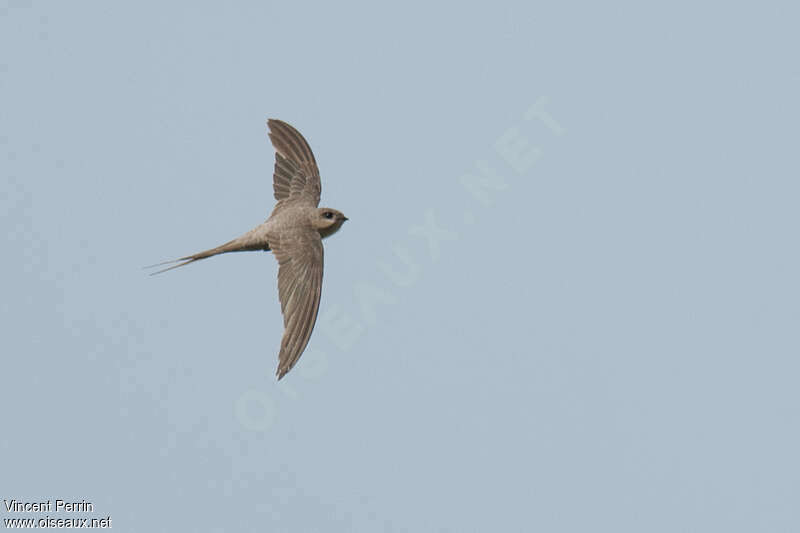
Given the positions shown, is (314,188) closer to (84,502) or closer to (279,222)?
(279,222)

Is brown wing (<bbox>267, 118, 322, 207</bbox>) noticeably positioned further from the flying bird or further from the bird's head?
the bird's head

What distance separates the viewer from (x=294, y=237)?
16703 mm

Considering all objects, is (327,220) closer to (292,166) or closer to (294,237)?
(294,237)

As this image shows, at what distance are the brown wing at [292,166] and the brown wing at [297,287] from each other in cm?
111

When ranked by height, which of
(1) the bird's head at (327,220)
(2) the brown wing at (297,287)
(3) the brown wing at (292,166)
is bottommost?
(2) the brown wing at (297,287)

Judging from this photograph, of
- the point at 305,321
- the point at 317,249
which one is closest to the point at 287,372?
the point at 305,321

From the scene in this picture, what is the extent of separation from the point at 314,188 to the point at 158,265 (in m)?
3.08

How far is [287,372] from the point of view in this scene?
49.3 feet

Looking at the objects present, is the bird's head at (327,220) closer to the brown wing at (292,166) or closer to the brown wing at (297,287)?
the brown wing at (297,287)

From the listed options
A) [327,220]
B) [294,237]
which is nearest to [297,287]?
[294,237]

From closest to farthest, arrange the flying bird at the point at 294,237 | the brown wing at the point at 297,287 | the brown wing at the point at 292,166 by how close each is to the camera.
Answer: the brown wing at the point at 297,287 < the flying bird at the point at 294,237 < the brown wing at the point at 292,166

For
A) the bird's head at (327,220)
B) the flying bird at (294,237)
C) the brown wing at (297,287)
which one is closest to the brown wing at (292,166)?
the flying bird at (294,237)

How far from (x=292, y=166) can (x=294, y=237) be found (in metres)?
1.70

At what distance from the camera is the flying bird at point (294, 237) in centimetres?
1562
